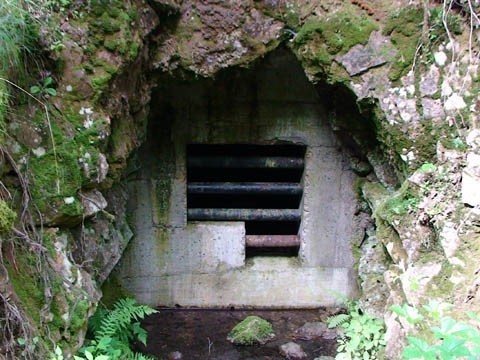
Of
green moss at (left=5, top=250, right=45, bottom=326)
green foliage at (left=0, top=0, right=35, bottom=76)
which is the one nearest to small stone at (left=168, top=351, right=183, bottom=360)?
green moss at (left=5, top=250, right=45, bottom=326)

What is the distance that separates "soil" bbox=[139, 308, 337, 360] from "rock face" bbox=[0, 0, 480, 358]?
0.91m

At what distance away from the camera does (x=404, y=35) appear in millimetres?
3051

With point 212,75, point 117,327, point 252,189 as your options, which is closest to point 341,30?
point 212,75

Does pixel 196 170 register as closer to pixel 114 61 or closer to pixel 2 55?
pixel 114 61

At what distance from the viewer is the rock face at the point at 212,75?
228 centimetres

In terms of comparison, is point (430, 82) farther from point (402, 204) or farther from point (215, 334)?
point (215, 334)

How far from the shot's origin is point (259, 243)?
14.2ft

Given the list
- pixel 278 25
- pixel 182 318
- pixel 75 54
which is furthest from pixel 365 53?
pixel 182 318

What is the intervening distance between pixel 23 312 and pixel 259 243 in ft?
8.62

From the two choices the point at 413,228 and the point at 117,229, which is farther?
the point at 117,229

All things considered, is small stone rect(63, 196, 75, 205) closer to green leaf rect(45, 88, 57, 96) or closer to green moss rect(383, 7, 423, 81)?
green leaf rect(45, 88, 57, 96)

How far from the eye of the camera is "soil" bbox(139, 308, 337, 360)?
12.0ft

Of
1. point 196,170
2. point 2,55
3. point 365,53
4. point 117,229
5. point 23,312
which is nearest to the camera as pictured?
point 23,312

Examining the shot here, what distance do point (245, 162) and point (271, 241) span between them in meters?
0.89
